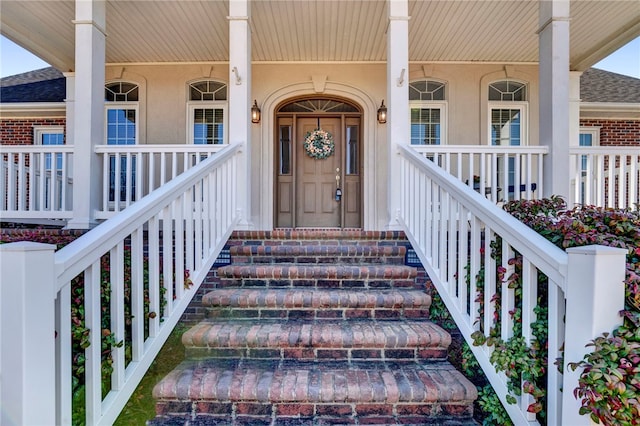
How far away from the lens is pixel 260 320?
100 inches

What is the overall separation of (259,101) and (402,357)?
15.7 ft

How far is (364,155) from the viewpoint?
233 inches

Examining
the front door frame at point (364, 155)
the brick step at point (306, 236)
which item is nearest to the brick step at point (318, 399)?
the brick step at point (306, 236)

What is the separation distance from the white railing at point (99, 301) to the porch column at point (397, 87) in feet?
6.16

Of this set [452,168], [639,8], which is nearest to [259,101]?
[452,168]

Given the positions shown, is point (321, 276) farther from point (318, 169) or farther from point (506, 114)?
point (506, 114)

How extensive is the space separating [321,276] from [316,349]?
74 centimetres

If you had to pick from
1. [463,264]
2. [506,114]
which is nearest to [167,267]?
[463,264]

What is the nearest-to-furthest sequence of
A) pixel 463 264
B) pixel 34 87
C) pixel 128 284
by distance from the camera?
pixel 128 284 → pixel 463 264 → pixel 34 87

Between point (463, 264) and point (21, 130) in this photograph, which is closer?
point (463, 264)

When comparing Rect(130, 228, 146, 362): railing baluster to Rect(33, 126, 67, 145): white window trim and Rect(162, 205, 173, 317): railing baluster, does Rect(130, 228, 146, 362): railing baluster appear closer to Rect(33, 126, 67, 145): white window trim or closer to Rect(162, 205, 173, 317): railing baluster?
Rect(162, 205, 173, 317): railing baluster

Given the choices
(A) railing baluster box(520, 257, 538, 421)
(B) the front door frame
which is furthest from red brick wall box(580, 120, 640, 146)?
(A) railing baluster box(520, 257, 538, 421)

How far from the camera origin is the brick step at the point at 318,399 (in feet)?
6.07

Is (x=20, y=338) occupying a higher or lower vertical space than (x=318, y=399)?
higher
